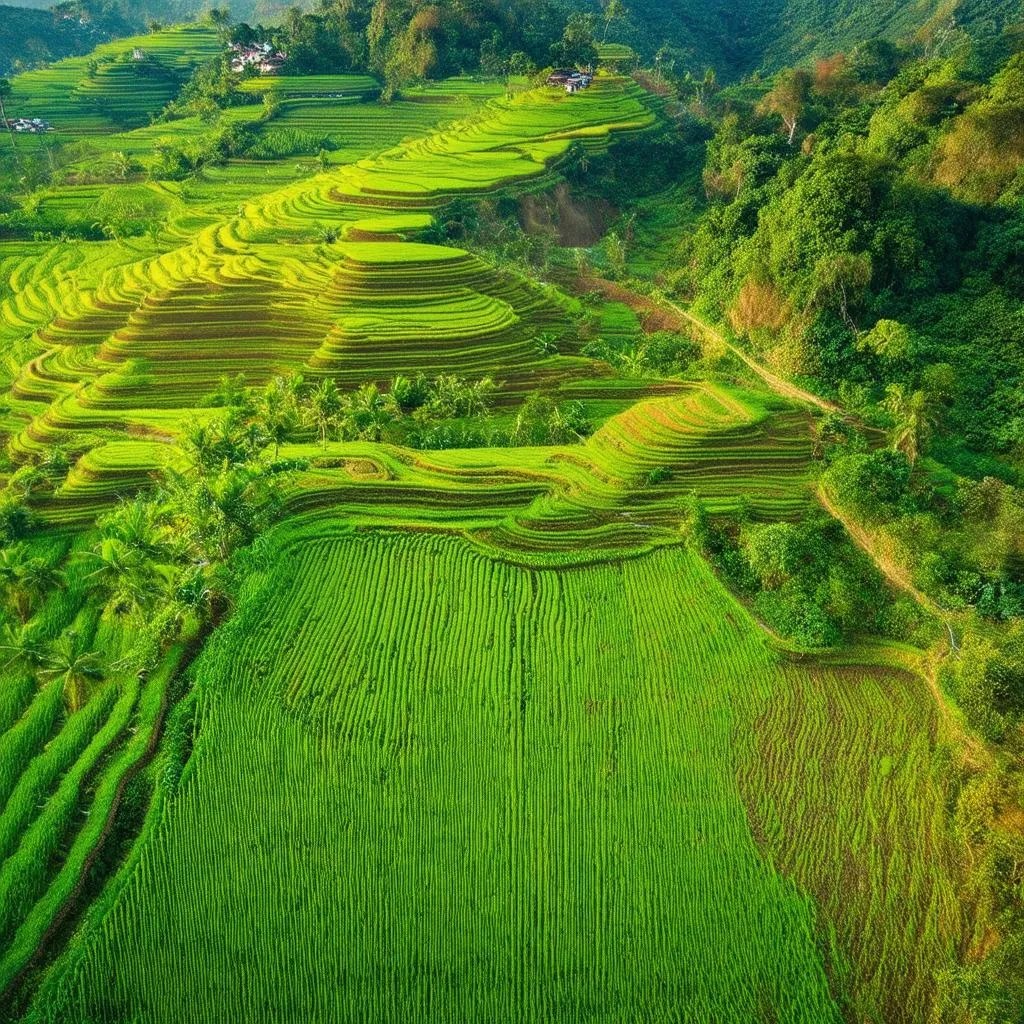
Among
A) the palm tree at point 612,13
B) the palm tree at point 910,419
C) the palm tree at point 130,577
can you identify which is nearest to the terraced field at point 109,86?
the palm tree at point 612,13

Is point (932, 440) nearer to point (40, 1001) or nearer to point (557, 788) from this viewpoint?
point (557, 788)

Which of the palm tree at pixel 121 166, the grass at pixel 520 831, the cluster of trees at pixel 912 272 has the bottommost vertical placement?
the grass at pixel 520 831

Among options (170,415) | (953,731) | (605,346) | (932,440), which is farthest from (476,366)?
(953,731)

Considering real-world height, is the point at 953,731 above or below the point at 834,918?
above

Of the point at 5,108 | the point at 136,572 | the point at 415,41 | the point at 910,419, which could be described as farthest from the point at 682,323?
the point at 5,108

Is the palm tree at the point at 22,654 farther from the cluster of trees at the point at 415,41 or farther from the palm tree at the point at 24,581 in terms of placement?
the cluster of trees at the point at 415,41

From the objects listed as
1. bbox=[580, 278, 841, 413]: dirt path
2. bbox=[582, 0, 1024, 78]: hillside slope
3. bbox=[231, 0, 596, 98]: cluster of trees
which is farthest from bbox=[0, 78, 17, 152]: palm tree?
bbox=[582, 0, 1024, 78]: hillside slope
